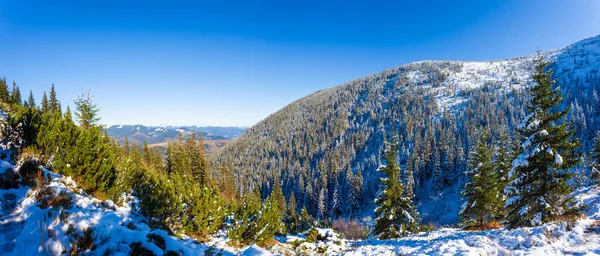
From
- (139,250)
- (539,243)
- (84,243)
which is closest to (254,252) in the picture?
(139,250)

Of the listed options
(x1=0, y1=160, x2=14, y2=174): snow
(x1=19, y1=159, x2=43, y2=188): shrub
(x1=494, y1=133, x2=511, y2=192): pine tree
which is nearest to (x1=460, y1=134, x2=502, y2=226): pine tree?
(x1=494, y1=133, x2=511, y2=192): pine tree

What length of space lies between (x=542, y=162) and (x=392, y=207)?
11582 mm

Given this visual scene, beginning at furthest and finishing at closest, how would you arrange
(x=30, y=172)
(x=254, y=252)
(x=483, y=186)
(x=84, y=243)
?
(x=483, y=186)
(x=254, y=252)
(x=30, y=172)
(x=84, y=243)

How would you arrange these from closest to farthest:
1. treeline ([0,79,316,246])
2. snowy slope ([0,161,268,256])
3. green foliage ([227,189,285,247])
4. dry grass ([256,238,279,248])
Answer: snowy slope ([0,161,268,256])
treeline ([0,79,316,246])
green foliage ([227,189,285,247])
dry grass ([256,238,279,248])

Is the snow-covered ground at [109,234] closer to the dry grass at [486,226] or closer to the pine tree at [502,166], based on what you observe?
the dry grass at [486,226]

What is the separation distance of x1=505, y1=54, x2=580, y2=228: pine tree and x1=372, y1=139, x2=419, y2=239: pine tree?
8898mm

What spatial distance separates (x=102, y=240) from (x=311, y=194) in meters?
91.8

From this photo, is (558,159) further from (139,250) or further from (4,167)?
(4,167)

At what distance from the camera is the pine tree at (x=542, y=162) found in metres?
13.5

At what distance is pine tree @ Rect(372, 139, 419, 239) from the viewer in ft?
75.4

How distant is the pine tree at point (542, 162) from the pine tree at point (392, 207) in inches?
350

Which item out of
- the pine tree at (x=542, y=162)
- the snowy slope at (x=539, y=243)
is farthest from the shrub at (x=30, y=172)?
the pine tree at (x=542, y=162)

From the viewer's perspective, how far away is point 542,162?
46.3 ft

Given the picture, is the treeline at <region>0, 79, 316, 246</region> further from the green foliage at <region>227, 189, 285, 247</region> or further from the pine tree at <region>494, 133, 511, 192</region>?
the pine tree at <region>494, 133, 511, 192</region>
